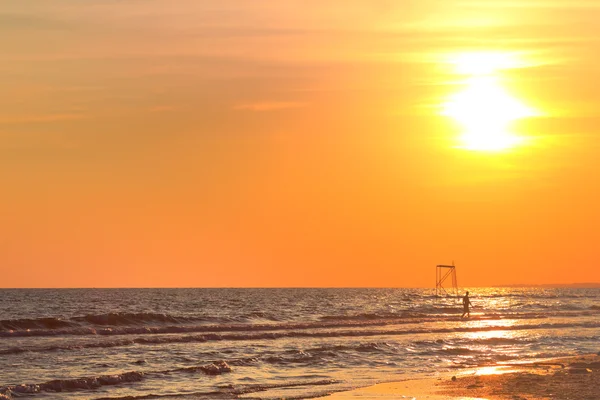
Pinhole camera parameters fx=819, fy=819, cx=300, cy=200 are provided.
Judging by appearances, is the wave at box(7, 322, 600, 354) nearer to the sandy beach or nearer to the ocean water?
the ocean water

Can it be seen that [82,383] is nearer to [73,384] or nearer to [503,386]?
[73,384]

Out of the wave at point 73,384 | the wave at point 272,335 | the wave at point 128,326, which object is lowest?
the wave at point 73,384

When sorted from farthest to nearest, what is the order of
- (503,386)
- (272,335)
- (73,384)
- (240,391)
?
(272,335)
(73,384)
(240,391)
(503,386)

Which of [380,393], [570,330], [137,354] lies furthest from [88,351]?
[570,330]

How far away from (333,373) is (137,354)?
1070cm

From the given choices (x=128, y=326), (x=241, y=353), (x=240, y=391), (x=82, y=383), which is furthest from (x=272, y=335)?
(x=240, y=391)

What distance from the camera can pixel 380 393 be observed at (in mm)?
25781

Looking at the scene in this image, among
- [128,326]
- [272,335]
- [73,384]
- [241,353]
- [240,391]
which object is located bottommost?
[240,391]

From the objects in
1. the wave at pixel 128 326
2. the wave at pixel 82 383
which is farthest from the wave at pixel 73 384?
the wave at pixel 128 326

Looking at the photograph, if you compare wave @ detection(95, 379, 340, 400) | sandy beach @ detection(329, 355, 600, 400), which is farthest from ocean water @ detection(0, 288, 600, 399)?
sandy beach @ detection(329, 355, 600, 400)

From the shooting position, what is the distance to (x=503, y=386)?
86.8 ft

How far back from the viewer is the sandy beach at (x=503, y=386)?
2459 cm

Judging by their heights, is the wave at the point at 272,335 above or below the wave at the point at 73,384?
above

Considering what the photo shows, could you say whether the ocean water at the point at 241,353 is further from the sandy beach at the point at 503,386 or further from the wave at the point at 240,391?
the sandy beach at the point at 503,386
